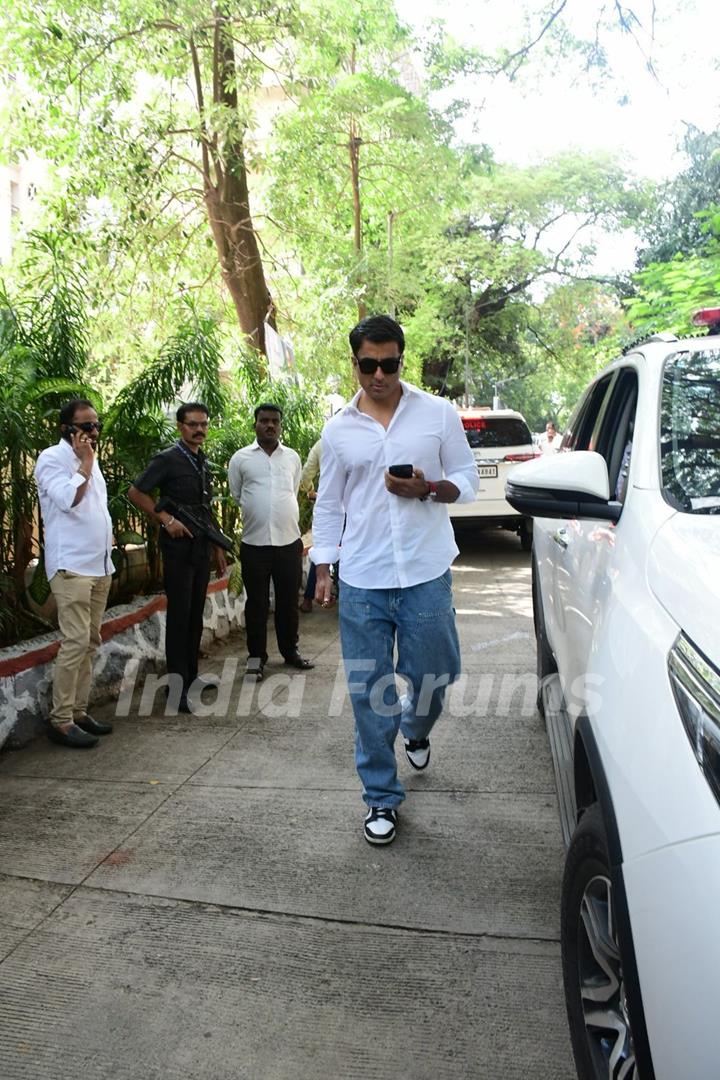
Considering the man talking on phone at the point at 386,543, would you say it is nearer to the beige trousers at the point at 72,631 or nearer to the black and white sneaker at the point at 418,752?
the black and white sneaker at the point at 418,752

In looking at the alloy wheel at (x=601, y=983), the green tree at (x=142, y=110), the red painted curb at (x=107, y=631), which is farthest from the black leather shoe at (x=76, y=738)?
the green tree at (x=142, y=110)

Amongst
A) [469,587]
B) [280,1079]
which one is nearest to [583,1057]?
[280,1079]

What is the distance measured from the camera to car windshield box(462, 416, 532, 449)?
41.3 feet

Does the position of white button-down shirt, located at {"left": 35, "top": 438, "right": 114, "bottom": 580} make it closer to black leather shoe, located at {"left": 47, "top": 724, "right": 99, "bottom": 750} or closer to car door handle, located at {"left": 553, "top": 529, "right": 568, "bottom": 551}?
black leather shoe, located at {"left": 47, "top": 724, "right": 99, "bottom": 750}

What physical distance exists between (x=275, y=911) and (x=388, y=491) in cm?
161

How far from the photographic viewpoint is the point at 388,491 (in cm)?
372

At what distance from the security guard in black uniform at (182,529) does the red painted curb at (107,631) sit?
1.37ft

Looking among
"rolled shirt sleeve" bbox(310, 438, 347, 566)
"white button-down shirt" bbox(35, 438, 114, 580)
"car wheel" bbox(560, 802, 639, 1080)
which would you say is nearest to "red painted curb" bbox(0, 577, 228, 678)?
"white button-down shirt" bbox(35, 438, 114, 580)

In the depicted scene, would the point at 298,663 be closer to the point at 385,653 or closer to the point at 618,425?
the point at 385,653

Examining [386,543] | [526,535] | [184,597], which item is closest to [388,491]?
[386,543]

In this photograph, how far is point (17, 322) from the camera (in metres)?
6.04

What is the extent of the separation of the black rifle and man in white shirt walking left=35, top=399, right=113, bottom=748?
1.89ft

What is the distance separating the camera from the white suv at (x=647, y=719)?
1499mm

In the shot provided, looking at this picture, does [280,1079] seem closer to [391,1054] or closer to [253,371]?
[391,1054]
